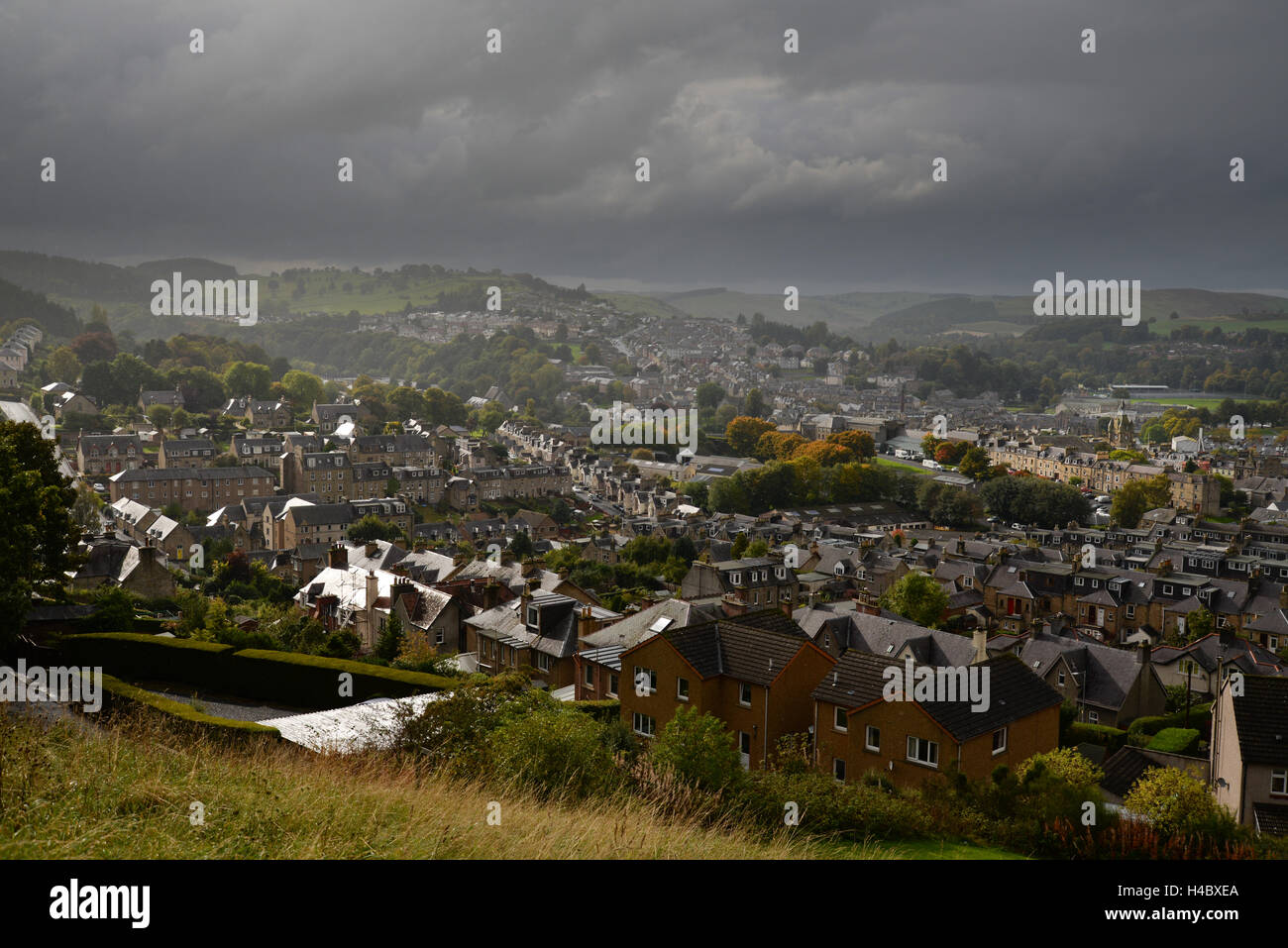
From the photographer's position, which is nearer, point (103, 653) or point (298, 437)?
point (103, 653)

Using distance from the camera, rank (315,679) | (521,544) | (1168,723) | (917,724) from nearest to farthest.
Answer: (917,724), (315,679), (1168,723), (521,544)

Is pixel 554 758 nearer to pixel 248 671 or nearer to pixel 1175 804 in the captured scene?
pixel 1175 804

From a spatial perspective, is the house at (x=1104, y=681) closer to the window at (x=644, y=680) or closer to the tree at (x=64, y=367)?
the window at (x=644, y=680)

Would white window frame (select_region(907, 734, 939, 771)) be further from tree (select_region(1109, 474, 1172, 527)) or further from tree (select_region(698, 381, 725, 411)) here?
tree (select_region(698, 381, 725, 411))

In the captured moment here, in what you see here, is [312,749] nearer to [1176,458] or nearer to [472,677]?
[472,677]

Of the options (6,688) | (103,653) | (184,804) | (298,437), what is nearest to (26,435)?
(103,653)

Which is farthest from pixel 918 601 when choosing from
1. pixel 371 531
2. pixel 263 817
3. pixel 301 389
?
pixel 301 389

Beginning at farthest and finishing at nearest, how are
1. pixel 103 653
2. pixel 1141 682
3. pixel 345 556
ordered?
1. pixel 345 556
2. pixel 1141 682
3. pixel 103 653

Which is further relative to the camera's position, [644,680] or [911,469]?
[911,469]
